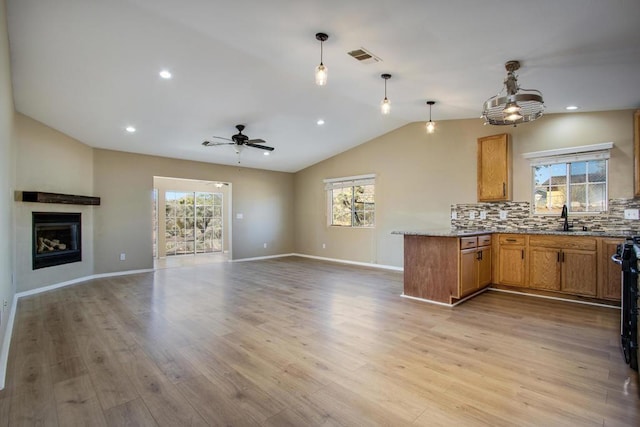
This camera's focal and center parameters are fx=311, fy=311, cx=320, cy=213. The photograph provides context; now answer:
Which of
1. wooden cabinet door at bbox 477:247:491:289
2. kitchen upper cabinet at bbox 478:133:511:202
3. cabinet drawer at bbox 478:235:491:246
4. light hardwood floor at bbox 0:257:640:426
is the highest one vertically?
kitchen upper cabinet at bbox 478:133:511:202

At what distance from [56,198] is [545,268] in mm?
7544

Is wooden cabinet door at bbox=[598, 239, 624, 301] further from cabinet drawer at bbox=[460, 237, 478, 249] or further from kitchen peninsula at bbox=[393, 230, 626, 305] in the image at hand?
cabinet drawer at bbox=[460, 237, 478, 249]

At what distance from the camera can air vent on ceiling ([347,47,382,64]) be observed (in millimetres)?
3196

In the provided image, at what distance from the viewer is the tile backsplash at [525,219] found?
168 inches

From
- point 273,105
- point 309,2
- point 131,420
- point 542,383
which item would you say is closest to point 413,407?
point 542,383

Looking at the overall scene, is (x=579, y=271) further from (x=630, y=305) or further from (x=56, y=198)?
(x=56, y=198)

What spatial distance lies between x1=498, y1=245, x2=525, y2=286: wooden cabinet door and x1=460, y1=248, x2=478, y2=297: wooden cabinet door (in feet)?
2.14

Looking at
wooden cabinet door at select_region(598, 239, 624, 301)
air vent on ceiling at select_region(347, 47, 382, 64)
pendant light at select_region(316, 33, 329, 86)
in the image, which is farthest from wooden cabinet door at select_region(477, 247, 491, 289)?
pendant light at select_region(316, 33, 329, 86)

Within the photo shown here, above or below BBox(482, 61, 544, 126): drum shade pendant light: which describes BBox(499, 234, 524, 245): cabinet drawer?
below

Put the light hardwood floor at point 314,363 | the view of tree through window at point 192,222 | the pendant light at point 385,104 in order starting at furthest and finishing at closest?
the view of tree through window at point 192,222 < the pendant light at point 385,104 < the light hardwood floor at point 314,363

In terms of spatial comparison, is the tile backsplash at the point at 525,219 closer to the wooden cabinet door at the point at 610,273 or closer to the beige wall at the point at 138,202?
the wooden cabinet door at the point at 610,273

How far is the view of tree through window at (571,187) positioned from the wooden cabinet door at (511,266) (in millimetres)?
832

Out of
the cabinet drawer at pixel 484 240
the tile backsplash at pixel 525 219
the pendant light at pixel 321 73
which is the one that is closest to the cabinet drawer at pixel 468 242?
the cabinet drawer at pixel 484 240

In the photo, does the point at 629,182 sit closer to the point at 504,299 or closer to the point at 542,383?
A: the point at 504,299
